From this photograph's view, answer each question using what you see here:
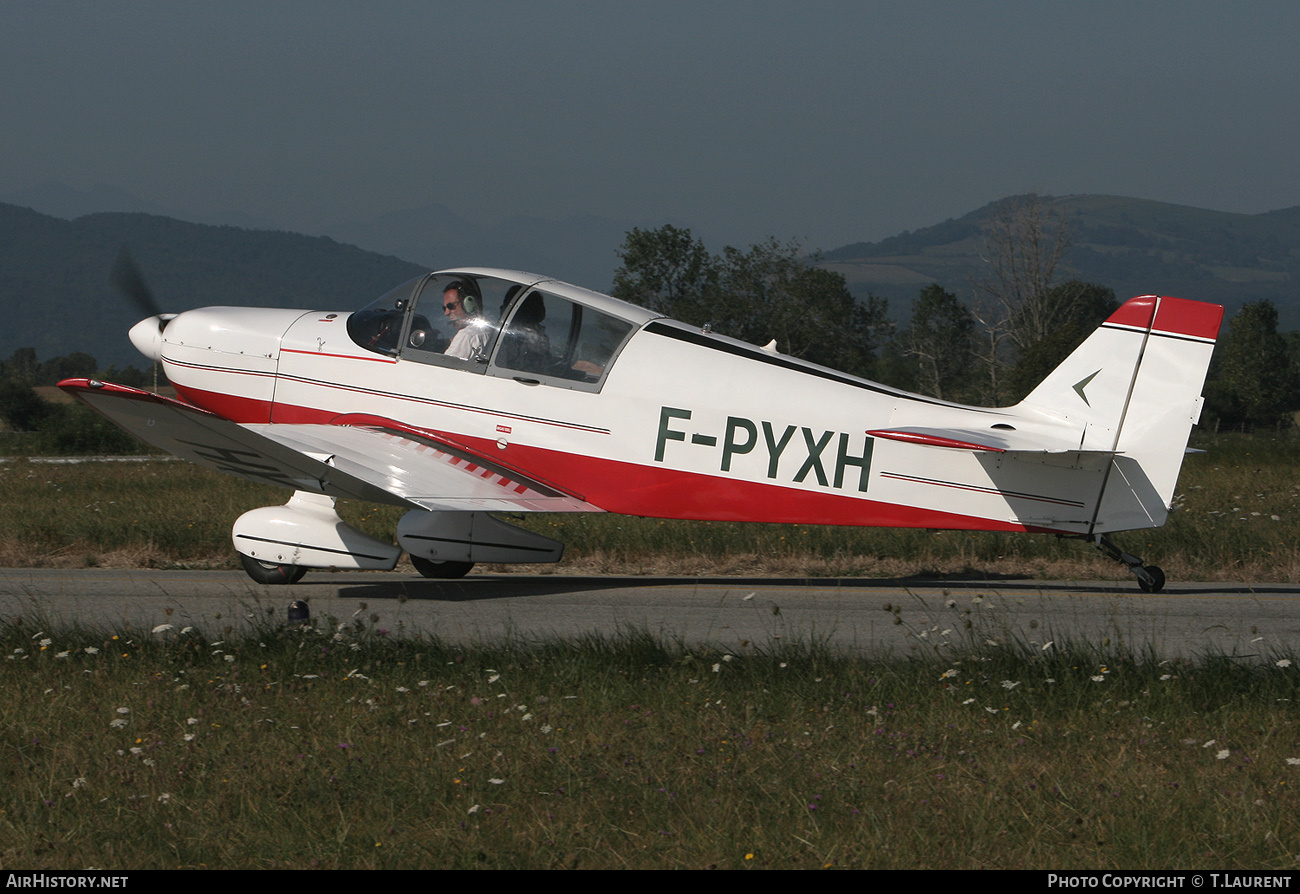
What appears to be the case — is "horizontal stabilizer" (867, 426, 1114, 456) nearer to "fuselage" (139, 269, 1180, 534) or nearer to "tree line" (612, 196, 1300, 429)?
"fuselage" (139, 269, 1180, 534)

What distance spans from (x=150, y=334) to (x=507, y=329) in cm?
390

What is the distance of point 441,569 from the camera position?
30.6ft

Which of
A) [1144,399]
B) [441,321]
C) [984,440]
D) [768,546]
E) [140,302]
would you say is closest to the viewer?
[984,440]

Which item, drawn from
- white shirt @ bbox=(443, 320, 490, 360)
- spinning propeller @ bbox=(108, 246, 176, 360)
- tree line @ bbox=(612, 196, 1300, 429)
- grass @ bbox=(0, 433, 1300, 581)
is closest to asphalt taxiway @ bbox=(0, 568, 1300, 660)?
grass @ bbox=(0, 433, 1300, 581)

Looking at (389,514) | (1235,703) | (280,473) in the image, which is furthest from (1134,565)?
(389,514)

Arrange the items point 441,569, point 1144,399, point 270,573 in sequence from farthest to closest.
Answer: point 441,569 → point 270,573 → point 1144,399

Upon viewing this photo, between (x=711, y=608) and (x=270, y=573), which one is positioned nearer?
(x=711, y=608)

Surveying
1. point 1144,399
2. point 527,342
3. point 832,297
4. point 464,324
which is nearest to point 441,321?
point 464,324

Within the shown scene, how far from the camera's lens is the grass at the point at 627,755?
138 inches

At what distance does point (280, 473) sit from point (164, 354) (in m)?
2.85

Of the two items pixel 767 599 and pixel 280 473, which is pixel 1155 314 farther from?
pixel 280 473

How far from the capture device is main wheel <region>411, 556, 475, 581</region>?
9289 millimetres

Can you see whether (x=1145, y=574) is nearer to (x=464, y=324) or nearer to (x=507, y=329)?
(x=507, y=329)

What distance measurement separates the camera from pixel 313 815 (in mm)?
3770
